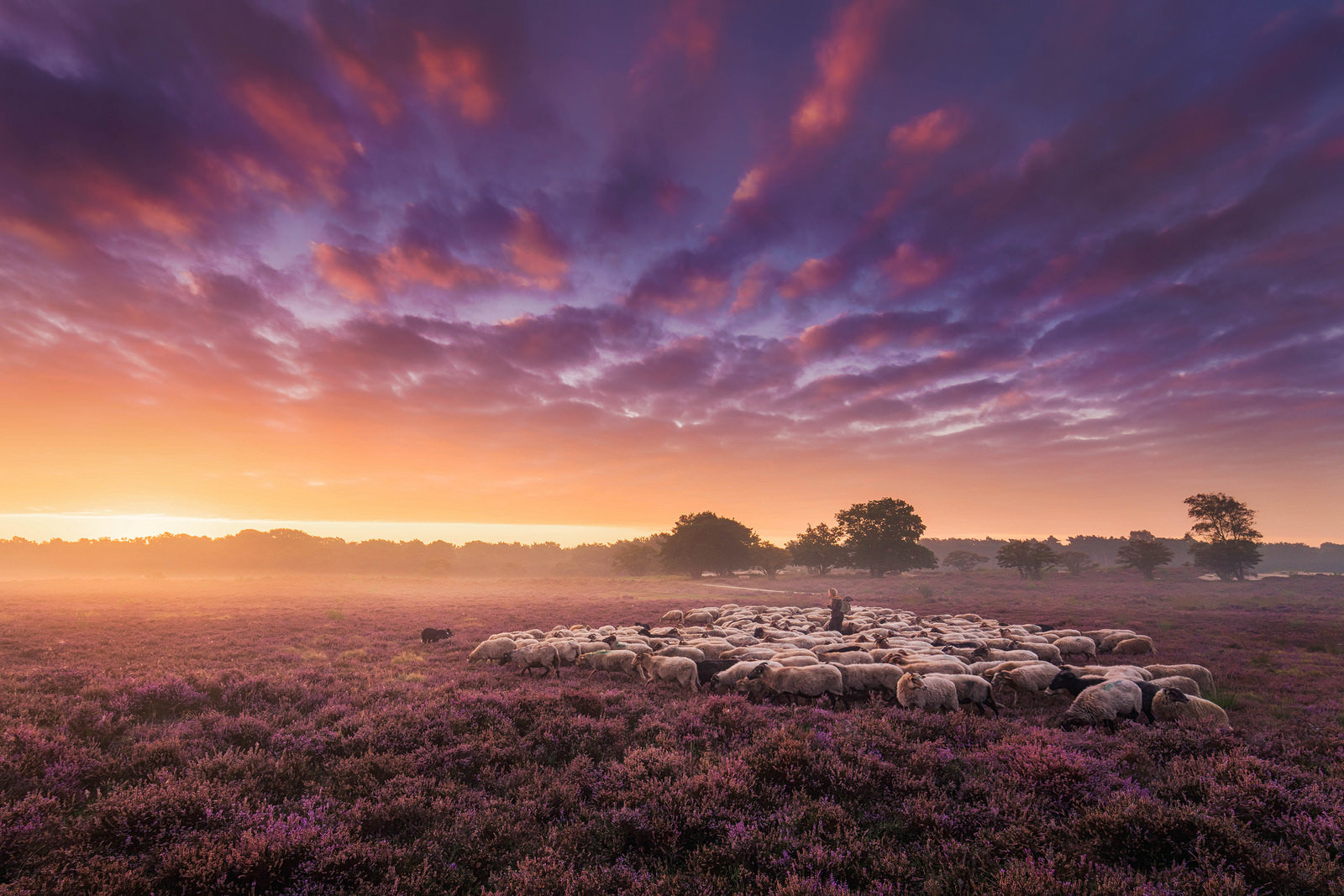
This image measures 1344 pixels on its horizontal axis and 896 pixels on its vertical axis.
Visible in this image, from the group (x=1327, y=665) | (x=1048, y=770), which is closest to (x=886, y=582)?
(x=1327, y=665)

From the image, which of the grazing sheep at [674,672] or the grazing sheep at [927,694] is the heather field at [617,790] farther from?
the grazing sheep at [927,694]

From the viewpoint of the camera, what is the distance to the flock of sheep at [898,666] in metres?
9.13

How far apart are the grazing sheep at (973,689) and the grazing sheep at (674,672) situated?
213 inches

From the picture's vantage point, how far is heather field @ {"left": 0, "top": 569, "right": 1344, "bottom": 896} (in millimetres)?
4359

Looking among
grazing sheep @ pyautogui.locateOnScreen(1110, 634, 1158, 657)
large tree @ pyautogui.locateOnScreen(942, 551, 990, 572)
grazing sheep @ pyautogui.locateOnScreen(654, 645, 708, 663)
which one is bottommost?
large tree @ pyautogui.locateOnScreen(942, 551, 990, 572)

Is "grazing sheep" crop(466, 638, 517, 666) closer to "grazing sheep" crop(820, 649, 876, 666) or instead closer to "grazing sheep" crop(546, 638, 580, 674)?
"grazing sheep" crop(546, 638, 580, 674)

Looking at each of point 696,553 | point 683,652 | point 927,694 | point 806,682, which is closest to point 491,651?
point 683,652

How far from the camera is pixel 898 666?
1121cm

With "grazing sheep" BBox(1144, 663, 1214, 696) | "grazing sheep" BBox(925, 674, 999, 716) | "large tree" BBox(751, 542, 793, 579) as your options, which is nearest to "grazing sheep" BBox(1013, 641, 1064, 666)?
"grazing sheep" BBox(1144, 663, 1214, 696)

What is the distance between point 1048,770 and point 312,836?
882 centimetres

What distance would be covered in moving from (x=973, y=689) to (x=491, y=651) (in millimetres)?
13385

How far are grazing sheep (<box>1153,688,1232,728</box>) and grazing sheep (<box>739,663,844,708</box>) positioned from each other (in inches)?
229

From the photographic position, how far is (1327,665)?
1316 centimetres

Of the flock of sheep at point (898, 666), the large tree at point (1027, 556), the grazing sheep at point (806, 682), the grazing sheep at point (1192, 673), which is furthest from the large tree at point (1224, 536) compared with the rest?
the grazing sheep at point (806, 682)
